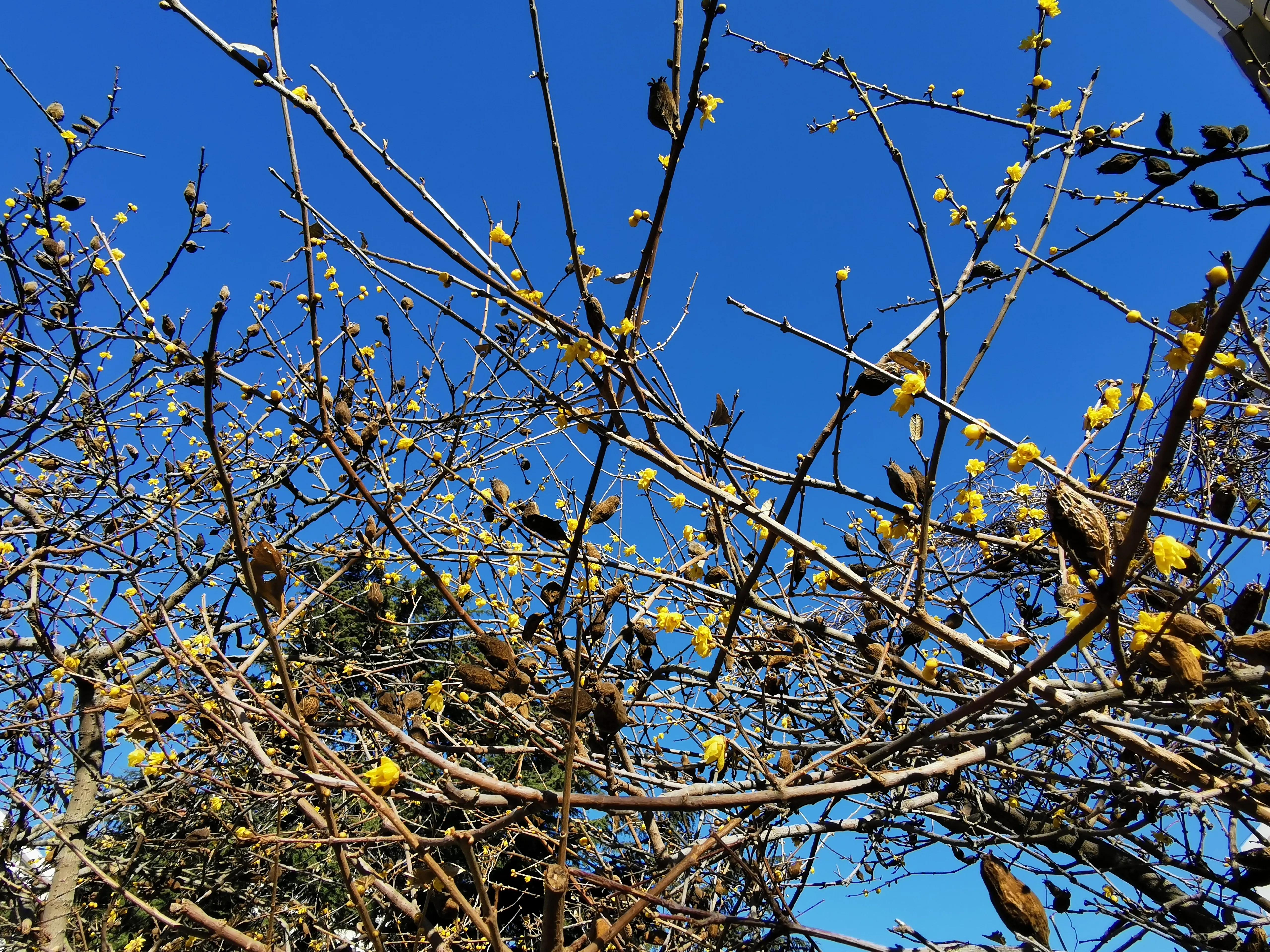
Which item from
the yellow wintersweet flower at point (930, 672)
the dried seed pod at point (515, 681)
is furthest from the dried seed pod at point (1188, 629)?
the dried seed pod at point (515, 681)

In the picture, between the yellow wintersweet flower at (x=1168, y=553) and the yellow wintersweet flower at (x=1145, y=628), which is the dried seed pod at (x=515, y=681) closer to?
the yellow wintersweet flower at (x=1145, y=628)

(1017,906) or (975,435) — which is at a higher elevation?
(975,435)

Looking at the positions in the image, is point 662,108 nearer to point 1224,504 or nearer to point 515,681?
point 515,681

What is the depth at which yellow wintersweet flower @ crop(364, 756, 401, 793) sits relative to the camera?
1.26 metres

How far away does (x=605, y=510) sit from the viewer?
2.35m

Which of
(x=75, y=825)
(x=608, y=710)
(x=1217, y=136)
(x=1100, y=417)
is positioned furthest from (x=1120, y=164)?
(x=75, y=825)

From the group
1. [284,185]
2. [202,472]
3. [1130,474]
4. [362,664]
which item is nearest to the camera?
[284,185]

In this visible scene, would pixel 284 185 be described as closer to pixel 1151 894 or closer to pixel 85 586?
pixel 1151 894

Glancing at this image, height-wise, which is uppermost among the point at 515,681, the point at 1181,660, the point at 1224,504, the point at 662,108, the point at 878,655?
the point at 662,108

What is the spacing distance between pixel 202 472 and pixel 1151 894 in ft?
20.3

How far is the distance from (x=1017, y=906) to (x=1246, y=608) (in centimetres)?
89

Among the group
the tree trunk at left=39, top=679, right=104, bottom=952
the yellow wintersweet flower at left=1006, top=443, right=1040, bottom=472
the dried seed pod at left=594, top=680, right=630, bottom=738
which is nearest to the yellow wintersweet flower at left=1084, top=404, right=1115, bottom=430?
the yellow wintersweet flower at left=1006, top=443, right=1040, bottom=472

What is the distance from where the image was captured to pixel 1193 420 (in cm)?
308

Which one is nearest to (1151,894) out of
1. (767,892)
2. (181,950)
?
(767,892)
